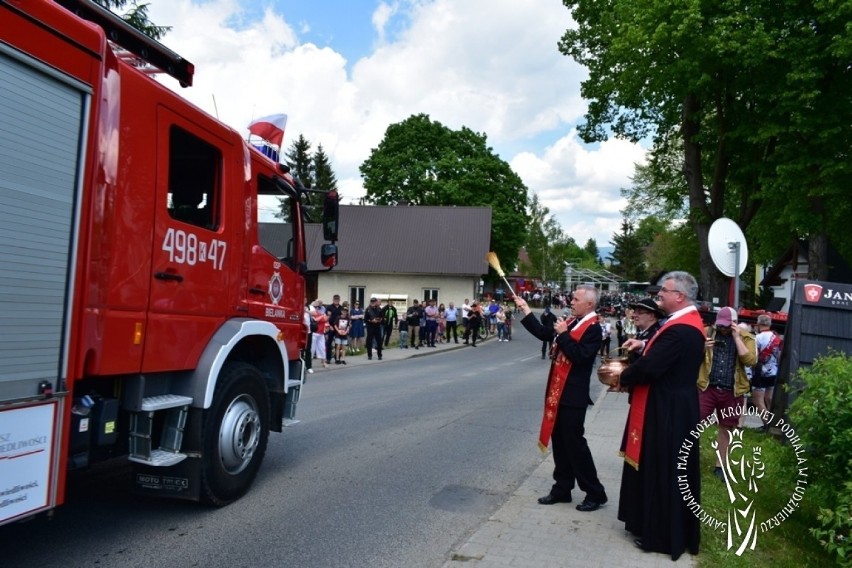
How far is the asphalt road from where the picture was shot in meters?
4.56

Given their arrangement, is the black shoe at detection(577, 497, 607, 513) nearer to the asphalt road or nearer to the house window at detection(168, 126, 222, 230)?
the asphalt road

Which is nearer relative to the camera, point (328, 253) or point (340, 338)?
point (328, 253)

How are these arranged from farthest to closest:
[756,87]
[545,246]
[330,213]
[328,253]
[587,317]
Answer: [545,246], [756,87], [328,253], [330,213], [587,317]

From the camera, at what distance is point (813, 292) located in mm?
8125

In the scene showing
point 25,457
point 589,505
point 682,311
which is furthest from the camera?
point 589,505

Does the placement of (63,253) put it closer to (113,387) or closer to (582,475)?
(113,387)

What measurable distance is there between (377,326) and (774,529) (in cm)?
1650

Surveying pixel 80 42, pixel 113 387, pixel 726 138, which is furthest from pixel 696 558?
pixel 726 138

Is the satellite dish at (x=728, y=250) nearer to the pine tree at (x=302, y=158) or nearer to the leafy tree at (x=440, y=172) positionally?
the leafy tree at (x=440, y=172)

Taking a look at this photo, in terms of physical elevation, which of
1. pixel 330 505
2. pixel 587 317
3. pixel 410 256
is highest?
pixel 410 256

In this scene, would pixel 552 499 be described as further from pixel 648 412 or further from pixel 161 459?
pixel 161 459

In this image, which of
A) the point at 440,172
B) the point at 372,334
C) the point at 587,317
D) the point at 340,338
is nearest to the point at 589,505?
the point at 587,317

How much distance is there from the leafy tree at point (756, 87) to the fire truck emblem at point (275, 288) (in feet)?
48.9

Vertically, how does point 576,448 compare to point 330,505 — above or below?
above
